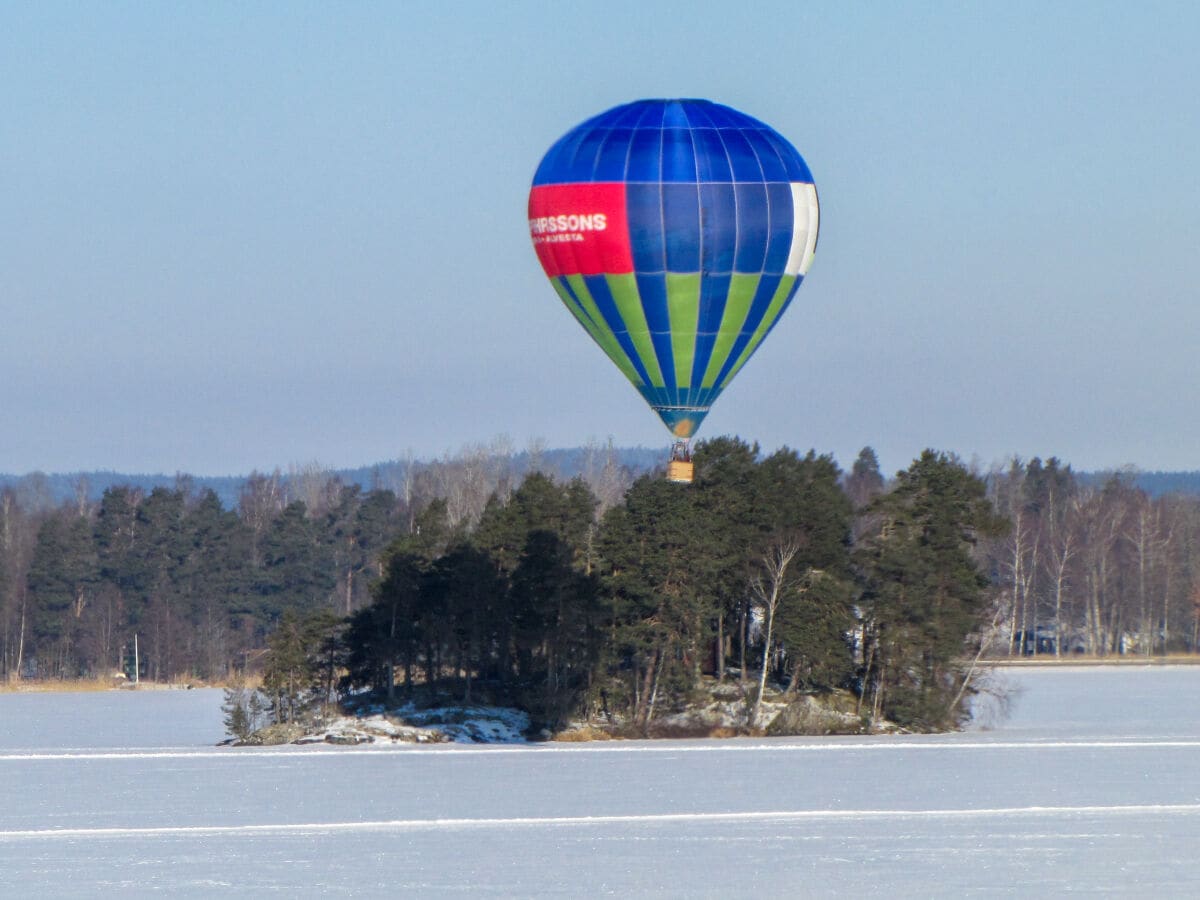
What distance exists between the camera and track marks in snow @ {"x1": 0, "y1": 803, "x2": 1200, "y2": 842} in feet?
85.1

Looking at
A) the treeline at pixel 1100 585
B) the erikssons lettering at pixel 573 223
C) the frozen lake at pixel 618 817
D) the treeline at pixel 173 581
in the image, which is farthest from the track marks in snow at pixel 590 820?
the treeline at pixel 1100 585

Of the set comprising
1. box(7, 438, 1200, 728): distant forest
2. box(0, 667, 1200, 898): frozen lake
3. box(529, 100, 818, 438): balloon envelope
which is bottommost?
box(0, 667, 1200, 898): frozen lake

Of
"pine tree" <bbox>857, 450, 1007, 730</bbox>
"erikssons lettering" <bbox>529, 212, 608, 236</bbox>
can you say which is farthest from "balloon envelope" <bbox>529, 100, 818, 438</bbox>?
"pine tree" <bbox>857, 450, 1007, 730</bbox>

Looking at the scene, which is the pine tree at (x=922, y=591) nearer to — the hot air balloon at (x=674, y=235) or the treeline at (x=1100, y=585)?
the hot air balloon at (x=674, y=235)

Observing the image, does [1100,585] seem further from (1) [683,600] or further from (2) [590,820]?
(2) [590,820]

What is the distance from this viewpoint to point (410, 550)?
49.1 meters

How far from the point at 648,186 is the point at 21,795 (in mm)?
14661

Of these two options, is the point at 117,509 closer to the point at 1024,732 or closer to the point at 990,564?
the point at 990,564

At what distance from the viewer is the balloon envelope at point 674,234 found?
3447 centimetres

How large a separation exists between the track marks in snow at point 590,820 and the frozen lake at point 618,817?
0.23 feet

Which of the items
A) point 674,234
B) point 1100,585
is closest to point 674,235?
point 674,234

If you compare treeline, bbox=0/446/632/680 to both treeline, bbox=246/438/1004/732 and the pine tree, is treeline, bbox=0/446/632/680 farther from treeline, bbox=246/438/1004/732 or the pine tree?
the pine tree

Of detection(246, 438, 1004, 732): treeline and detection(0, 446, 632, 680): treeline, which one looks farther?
detection(0, 446, 632, 680): treeline

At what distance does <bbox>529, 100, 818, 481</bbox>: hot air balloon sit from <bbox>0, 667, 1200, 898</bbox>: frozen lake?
6.65 meters
